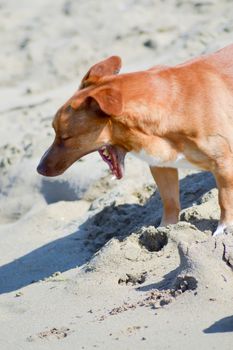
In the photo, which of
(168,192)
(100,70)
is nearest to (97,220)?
(168,192)

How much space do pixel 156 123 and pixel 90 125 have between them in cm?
43

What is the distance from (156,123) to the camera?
640 centimetres

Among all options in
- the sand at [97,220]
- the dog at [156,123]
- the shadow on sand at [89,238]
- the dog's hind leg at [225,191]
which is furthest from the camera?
the shadow on sand at [89,238]

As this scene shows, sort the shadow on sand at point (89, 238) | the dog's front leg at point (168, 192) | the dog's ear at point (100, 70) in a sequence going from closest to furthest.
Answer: the dog's ear at point (100, 70)
the dog's front leg at point (168, 192)
the shadow on sand at point (89, 238)

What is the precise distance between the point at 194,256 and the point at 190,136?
40.6 inches

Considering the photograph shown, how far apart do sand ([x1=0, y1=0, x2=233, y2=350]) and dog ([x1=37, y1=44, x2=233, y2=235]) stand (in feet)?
1.52

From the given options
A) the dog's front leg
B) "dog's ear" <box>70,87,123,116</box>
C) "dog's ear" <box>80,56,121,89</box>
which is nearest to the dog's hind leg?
the dog's front leg

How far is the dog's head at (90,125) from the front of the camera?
20.6 ft

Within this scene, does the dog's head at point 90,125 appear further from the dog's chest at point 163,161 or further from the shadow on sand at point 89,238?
the shadow on sand at point 89,238

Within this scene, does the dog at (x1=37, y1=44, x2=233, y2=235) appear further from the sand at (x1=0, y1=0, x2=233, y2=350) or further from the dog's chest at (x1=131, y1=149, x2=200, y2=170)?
the sand at (x1=0, y1=0, x2=233, y2=350)

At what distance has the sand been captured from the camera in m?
5.49

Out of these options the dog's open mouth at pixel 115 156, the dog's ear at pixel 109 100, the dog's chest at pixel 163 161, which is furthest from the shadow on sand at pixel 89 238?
the dog's ear at pixel 109 100

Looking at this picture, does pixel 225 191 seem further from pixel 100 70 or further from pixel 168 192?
pixel 100 70

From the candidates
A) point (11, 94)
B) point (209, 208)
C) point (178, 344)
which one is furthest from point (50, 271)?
point (11, 94)
